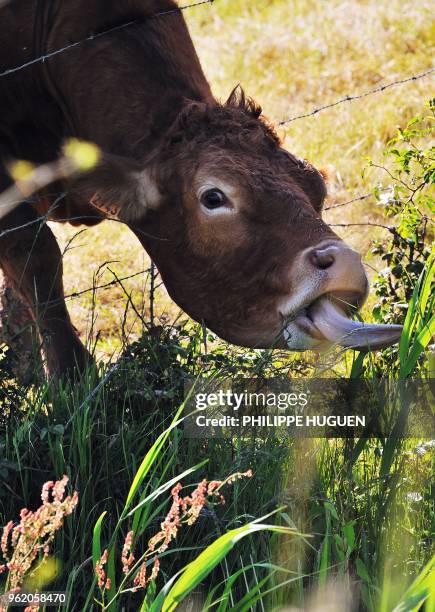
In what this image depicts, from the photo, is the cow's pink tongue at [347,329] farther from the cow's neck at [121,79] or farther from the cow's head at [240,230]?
the cow's neck at [121,79]

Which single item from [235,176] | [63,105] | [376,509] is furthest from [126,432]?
[63,105]

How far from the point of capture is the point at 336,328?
12.6ft

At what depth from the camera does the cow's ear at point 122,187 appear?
4277 mm

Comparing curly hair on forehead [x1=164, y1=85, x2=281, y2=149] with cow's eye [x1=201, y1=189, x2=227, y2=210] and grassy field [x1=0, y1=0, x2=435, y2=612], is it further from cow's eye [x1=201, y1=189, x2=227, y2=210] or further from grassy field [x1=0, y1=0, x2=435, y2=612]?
grassy field [x1=0, y1=0, x2=435, y2=612]

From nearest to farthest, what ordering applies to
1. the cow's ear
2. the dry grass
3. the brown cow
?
the brown cow
the cow's ear
the dry grass

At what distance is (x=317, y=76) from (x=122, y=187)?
4.71m

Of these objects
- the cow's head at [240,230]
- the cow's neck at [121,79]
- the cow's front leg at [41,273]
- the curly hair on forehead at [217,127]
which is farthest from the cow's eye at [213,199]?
the cow's front leg at [41,273]

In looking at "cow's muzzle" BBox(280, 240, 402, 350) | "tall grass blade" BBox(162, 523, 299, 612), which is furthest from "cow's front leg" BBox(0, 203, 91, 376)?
"tall grass blade" BBox(162, 523, 299, 612)

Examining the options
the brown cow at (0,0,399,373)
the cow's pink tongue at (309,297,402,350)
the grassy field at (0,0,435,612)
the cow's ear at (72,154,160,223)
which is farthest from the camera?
the cow's ear at (72,154,160,223)

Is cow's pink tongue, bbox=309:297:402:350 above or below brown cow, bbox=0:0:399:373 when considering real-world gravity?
below

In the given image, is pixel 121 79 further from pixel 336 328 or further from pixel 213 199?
pixel 336 328

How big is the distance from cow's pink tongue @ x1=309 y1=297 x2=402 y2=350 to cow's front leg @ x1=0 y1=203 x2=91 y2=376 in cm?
120

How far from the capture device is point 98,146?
4.57 metres

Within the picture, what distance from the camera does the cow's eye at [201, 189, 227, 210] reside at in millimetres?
4125
